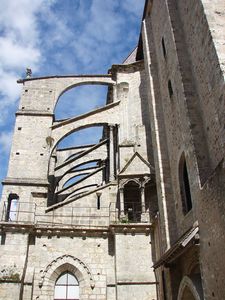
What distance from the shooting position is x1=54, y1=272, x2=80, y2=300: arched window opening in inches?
470

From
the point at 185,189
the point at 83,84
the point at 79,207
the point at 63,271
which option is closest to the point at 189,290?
the point at 185,189

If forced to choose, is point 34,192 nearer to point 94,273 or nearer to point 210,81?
point 94,273

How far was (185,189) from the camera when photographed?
1033 cm

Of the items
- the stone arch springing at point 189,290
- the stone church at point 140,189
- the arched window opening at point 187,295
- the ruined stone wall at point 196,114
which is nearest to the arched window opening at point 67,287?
the stone church at point 140,189

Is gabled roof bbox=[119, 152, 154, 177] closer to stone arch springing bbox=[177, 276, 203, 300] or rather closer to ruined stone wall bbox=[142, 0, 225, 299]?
ruined stone wall bbox=[142, 0, 225, 299]

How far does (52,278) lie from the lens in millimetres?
11961

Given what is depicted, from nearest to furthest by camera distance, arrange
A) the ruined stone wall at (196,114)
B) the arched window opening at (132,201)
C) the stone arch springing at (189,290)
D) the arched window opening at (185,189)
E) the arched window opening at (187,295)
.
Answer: the ruined stone wall at (196,114) < the stone arch springing at (189,290) < the arched window opening at (187,295) < the arched window opening at (185,189) < the arched window opening at (132,201)

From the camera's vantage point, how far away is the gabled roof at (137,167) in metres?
13.8

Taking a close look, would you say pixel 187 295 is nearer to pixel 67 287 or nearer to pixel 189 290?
pixel 189 290

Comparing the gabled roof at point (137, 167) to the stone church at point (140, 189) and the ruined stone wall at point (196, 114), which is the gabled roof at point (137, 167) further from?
the ruined stone wall at point (196, 114)

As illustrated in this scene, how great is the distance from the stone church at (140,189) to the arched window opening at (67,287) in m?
0.03

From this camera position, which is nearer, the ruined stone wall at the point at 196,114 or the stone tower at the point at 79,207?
the ruined stone wall at the point at 196,114

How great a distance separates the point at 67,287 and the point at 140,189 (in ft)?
13.8

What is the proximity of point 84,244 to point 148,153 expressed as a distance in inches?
182
